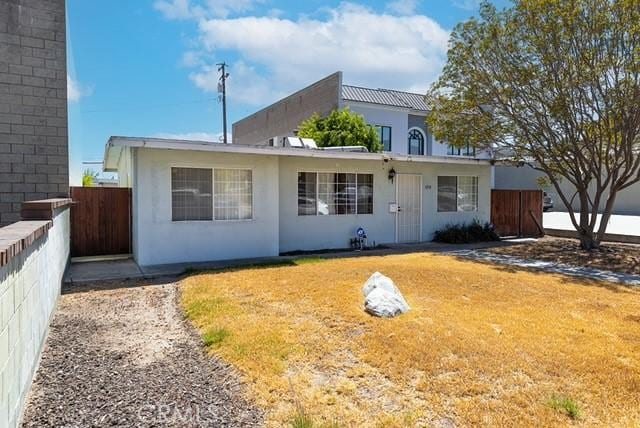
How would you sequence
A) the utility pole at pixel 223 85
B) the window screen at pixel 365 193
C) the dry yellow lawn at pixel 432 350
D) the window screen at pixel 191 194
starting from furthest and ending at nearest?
1. the utility pole at pixel 223 85
2. the window screen at pixel 365 193
3. the window screen at pixel 191 194
4. the dry yellow lawn at pixel 432 350

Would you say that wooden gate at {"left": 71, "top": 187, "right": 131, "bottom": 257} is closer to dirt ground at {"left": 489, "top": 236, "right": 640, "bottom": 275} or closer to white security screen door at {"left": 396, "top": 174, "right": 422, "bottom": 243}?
white security screen door at {"left": 396, "top": 174, "right": 422, "bottom": 243}

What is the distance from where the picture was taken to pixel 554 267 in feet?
32.9

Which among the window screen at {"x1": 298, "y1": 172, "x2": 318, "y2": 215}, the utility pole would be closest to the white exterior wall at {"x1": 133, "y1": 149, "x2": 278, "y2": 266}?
the window screen at {"x1": 298, "y1": 172, "x2": 318, "y2": 215}

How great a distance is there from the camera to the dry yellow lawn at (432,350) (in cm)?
345

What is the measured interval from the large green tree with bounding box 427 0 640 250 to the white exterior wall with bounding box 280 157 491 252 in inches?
56.8

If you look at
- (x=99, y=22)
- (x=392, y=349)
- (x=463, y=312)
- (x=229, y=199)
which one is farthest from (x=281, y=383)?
(x=99, y=22)

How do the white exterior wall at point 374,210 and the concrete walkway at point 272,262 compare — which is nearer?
the concrete walkway at point 272,262

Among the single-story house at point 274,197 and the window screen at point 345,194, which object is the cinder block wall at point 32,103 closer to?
the single-story house at point 274,197

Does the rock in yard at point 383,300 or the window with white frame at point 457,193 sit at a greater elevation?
the window with white frame at point 457,193

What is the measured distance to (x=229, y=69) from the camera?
98.0ft

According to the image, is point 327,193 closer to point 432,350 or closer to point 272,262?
point 272,262

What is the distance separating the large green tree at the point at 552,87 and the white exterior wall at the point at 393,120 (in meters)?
11.3

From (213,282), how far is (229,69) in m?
25.1

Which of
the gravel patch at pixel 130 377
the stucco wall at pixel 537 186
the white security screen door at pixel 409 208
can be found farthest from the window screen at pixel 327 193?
the stucco wall at pixel 537 186
